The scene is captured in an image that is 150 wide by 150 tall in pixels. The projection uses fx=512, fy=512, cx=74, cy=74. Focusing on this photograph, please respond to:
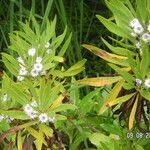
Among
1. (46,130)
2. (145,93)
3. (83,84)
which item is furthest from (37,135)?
(145,93)

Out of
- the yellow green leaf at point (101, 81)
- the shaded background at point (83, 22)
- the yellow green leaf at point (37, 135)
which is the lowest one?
the yellow green leaf at point (37, 135)

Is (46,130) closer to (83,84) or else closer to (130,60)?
(83,84)

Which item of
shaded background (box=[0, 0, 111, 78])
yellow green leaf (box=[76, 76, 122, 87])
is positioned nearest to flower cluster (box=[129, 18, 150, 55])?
yellow green leaf (box=[76, 76, 122, 87])

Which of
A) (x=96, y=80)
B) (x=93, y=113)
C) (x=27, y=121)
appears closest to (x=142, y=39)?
(x=96, y=80)

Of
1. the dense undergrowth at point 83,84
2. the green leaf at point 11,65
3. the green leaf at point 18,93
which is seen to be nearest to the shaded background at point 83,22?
the dense undergrowth at point 83,84

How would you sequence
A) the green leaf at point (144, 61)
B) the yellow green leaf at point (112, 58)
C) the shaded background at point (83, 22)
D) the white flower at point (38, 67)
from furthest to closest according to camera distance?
1. the shaded background at point (83, 22)
2. the white flower at point (38, 67)
3. the yellow green leaf at point (112, 58)
4. the green leaf at point (144, 61)

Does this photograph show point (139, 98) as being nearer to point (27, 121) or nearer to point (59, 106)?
point (59, 106)

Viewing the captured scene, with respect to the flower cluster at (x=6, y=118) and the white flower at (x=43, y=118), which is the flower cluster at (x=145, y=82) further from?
the flower cluster at (x=6, y=118)
